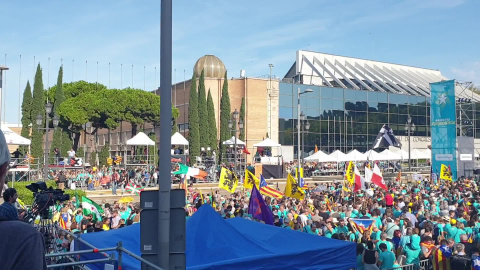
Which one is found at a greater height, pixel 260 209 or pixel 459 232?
pixel 260 209

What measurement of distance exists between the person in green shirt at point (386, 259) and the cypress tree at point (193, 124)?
40.9 meters

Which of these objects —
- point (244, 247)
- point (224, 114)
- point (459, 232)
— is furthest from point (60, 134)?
point (244, 247)

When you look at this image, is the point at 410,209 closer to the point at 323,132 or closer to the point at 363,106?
the point at 323,132

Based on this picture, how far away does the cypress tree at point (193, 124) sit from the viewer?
51.6m

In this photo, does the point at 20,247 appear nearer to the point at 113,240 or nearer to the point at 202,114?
the point at 113,240

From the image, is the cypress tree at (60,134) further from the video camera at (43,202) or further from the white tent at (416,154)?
the video camera at (43,202)

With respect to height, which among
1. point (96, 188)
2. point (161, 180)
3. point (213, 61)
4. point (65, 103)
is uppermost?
point (213, 61)

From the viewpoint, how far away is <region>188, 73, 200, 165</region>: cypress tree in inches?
2031

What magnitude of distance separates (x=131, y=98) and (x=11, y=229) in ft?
156

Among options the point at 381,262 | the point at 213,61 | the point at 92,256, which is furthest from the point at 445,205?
the point at 213,61

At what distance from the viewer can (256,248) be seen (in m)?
8.16

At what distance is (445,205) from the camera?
18.0 meters

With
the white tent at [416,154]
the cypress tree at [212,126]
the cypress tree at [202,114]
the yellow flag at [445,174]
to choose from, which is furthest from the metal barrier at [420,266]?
the cypress tree at [212,126]

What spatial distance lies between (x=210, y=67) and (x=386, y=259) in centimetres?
4942
